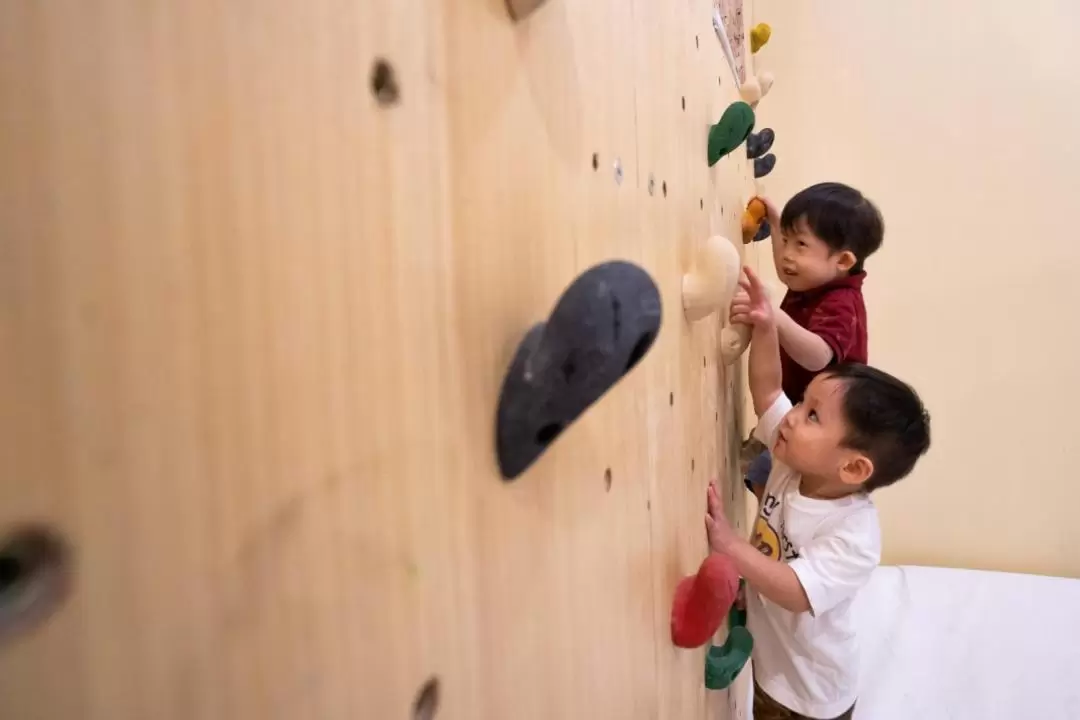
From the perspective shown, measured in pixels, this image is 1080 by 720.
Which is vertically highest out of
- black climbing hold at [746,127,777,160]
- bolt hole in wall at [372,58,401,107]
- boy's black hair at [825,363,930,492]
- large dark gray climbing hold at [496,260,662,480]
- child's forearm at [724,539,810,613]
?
black climbing hold at [746,127,777,160]

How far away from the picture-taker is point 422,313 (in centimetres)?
19

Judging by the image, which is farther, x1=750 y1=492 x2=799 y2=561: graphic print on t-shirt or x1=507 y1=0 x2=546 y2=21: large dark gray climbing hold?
x1=750 y1=492 x2=799 y2=561: graphic print on t-shirt

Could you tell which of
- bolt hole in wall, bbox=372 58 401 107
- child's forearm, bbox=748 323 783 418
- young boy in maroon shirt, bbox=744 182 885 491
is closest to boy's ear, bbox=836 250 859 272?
young boy in maroon shirt, bbox=744 182 885 491

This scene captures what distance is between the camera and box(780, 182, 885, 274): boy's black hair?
2.70 ft

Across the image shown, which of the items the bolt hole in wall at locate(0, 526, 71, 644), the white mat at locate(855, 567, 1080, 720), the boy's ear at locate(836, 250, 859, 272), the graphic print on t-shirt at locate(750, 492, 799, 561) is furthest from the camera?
the white mat at locate(855, 567, 1080, 720)

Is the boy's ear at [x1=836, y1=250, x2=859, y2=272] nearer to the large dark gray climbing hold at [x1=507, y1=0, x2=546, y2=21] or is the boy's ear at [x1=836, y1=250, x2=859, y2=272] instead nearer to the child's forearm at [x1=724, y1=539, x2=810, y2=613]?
the child's forearm at [x1=724, y1=539, x2=810, y2=613]

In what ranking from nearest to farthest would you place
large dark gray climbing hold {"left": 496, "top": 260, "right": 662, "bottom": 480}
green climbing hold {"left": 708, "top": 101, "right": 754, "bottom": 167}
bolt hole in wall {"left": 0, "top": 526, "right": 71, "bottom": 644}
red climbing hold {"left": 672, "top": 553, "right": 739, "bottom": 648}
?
1. bolt hole in wall {"left": 0, "top": 526, "right": 71, "bottom": 644}
2. large dark gray climbing hold {"left": 496, "top": 260, "right": 662, "bottom": 480}
3. red climbing hold {"left": 672, "top": 553, "right": 739, "bottom": 648}
4. green climbing hold {"left": 708, "top": 101, "right": 754, "bottom": 167}

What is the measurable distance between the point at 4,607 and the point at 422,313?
0.37 feet

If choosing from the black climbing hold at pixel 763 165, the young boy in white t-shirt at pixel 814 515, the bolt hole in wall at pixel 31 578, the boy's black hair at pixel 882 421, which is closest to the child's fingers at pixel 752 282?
the young boy in white t-shirt at pixel 814 515

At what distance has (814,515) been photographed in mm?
725

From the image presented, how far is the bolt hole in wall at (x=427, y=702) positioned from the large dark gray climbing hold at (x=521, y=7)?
8.6 inches

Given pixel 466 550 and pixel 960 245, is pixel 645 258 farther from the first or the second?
pixel 960 245

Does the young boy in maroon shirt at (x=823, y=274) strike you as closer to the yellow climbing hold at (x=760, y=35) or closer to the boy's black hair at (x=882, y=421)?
the boy's black hair at (x=882, y=421)

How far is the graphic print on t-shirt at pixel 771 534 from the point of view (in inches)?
29.1
